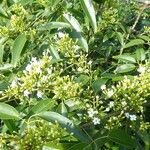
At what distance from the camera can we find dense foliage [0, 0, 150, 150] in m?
1.11

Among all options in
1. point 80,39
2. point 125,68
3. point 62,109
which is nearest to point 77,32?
point 80,39

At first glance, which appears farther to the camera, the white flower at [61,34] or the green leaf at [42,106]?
the white flower at [61,34]

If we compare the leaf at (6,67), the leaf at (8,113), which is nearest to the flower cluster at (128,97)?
the leaf at (8,113)

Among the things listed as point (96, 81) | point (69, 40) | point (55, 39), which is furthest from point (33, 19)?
point (96, 81)

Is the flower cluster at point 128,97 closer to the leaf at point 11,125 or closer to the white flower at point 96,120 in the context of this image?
the white flower at point 96,120

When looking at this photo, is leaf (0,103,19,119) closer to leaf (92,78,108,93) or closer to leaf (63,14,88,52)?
leaf (92,78,108,93)

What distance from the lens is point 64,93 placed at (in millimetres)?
1199

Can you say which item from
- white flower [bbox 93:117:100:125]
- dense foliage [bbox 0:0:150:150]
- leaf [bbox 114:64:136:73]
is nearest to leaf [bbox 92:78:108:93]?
dense foliage [bbox 0:0:150:150]

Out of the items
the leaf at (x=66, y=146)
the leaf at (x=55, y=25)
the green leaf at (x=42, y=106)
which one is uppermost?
the leaf at (x=55, y=25)

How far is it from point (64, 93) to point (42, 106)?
7cm

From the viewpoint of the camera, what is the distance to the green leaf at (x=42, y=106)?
121 centimetres

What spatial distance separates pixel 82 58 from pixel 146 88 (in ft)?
0.83

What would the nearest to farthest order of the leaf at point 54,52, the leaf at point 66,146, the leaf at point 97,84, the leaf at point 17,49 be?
the leaf at point 66,146
the leaf at point 97,84
the leaf at point 17,49
the leaf at point 54,52

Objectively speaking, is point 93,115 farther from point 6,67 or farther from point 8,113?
point 6,67
